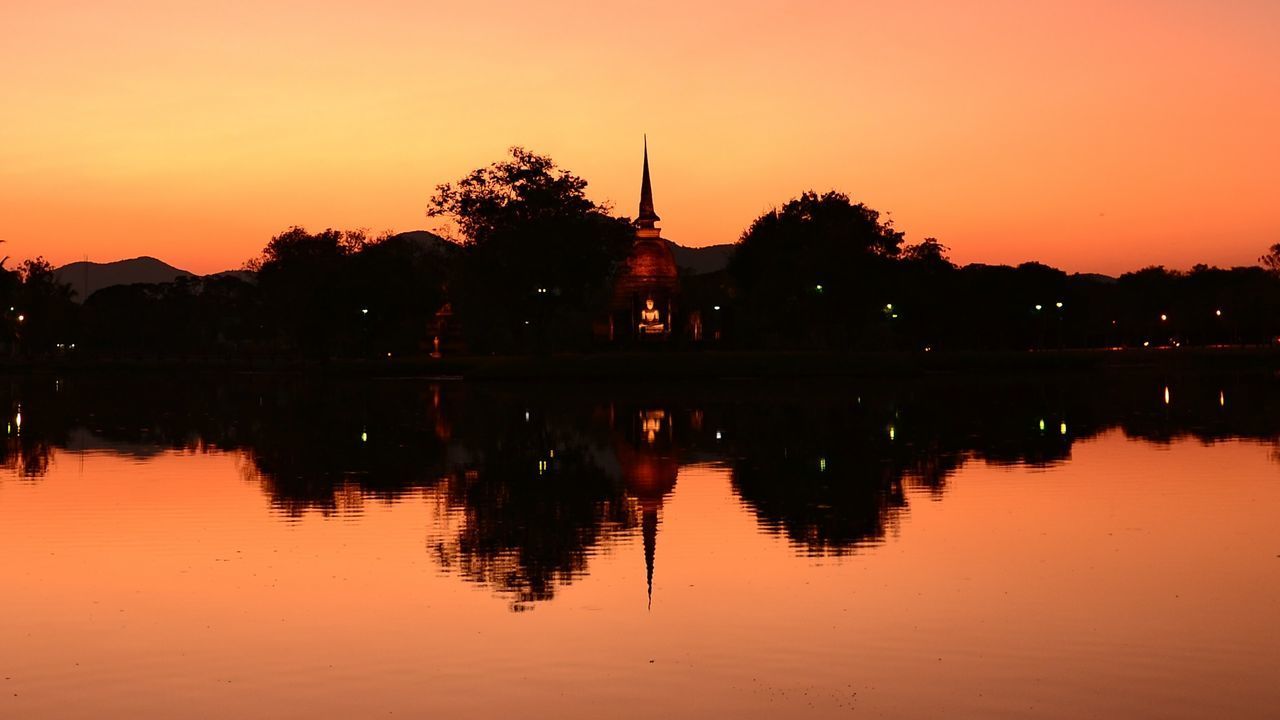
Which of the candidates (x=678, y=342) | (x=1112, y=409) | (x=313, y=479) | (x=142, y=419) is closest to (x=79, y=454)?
(x=313, y=479)

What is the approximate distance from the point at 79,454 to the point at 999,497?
22.8 metres

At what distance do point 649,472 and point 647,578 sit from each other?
13.3 metres

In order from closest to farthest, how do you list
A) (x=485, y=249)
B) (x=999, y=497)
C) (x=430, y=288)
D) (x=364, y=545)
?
(x=364, y=545) < (x=999, y=497) < (x=485, y=249) < (x=430, y=288)

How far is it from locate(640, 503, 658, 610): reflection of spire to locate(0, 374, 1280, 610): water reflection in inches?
2.0

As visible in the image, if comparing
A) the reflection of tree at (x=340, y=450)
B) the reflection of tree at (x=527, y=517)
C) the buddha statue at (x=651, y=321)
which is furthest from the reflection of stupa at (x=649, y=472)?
the buddha statue at (x=651, y=321)

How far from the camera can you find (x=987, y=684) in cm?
1244

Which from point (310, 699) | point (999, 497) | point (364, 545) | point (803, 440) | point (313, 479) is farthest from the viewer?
point (803, 440)

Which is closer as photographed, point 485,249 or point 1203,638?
point 1203,638

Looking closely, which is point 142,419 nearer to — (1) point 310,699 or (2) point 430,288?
(1) point 310,699

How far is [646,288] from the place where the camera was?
141 meters

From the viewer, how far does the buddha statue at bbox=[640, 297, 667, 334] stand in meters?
136

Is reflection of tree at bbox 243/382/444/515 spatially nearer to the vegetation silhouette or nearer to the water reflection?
the water reflection

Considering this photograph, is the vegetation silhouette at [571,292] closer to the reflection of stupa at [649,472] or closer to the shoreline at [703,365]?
the shoreline at [703,365]

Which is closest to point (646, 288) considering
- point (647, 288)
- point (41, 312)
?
point (647, 288)
